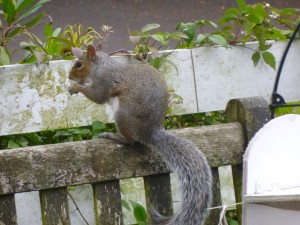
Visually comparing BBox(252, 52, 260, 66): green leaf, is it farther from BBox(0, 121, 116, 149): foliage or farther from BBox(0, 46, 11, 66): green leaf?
BBox(0, 46, 11, 66): green leaf

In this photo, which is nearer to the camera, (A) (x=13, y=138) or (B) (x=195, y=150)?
(B) (x=195, y=150)

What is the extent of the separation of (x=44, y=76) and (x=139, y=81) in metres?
0.29

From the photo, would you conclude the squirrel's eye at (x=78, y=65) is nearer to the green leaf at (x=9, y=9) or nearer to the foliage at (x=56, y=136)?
the foliage at (x=56, y=136)

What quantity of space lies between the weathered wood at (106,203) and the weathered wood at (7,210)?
0.21m

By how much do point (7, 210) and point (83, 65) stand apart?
793mm

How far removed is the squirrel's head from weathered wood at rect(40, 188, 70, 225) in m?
0.63

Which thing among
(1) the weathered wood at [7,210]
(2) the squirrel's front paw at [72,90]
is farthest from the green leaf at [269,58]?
(1) the weathered wood at [7,210]

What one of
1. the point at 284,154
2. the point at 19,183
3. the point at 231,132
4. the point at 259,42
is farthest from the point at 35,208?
the point at 259,42

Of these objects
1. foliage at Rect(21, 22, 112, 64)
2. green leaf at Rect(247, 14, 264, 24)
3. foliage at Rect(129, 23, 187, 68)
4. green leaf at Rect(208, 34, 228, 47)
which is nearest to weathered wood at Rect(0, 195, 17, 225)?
foliage at Rect(21, 22, 112, 64)

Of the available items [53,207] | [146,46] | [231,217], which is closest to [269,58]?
[146,46]

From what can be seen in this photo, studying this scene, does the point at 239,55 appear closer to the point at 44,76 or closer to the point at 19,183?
the point at 44,76

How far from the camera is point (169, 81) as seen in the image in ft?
8.36

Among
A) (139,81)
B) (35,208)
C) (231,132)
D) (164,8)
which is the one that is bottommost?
(35,208)

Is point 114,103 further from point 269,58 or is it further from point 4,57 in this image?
point 269,58
